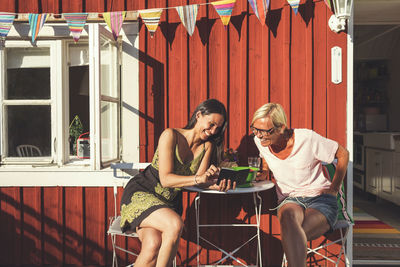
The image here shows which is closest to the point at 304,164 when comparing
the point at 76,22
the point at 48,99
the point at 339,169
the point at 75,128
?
the point at 339,169

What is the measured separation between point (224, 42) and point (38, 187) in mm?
2227

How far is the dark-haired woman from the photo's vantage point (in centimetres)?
238

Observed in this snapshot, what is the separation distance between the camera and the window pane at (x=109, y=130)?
3346mm

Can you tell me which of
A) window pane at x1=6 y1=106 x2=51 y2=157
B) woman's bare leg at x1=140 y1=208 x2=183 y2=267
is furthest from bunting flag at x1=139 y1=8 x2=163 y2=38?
woman's bare leg at x1=140 y1=208 x2=183 y2=267

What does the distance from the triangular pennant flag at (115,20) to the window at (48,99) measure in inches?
Answer: 7.3

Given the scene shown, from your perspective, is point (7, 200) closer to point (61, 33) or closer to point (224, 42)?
point (61, 33)

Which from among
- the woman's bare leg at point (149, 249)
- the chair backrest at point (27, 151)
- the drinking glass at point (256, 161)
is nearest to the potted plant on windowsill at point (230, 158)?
the drinking glass at point (256, 161)

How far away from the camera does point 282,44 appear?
3.37m

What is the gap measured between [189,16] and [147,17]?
1.25 feet

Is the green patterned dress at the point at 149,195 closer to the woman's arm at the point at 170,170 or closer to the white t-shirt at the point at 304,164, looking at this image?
the woman's arm at the point at 170,170

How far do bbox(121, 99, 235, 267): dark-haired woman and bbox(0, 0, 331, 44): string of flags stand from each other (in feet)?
3.25

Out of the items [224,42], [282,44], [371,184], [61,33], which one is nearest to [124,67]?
[61,33]

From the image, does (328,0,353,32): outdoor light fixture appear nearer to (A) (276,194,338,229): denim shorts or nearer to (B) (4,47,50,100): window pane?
(A) (276,194,338,229): denim shorts

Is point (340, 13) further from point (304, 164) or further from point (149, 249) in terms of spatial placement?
point (149, 249)
